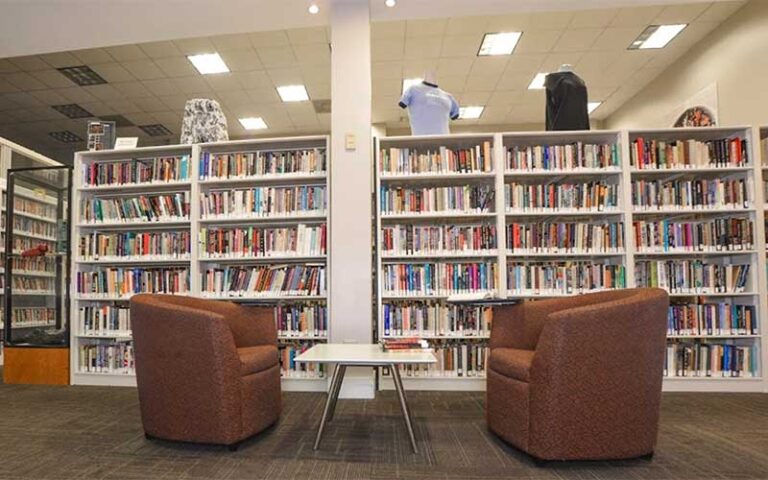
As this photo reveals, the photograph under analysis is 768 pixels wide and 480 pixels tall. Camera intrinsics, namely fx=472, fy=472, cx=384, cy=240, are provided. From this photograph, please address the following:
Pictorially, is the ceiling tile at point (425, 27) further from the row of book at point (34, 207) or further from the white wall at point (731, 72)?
the row of book at point (34, 207)

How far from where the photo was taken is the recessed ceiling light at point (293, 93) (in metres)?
7.03

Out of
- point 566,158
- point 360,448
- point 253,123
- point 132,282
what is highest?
point 253,123

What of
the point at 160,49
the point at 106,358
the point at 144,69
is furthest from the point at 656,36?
the point at 106,358

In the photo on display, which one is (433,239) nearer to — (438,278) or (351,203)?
(438,278)

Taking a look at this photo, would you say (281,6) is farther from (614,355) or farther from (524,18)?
(614,355)

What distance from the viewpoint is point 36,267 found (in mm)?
4680

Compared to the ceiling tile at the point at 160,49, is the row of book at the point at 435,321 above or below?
below

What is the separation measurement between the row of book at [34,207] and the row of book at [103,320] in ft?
4.67

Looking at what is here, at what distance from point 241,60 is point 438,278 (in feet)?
13.5

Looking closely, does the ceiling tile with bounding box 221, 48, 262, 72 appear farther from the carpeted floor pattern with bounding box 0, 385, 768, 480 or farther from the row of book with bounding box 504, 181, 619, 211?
the carpeted floor pattern with bounding box 0, 385, 768, 480

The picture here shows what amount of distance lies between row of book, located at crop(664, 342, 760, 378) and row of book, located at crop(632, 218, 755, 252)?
800mm

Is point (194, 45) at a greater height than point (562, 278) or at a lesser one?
greater

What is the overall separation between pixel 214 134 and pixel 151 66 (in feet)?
8.88

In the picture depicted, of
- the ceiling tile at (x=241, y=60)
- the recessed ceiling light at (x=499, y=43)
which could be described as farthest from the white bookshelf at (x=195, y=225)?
the recessed ceiling light at (x=499, y=43)
